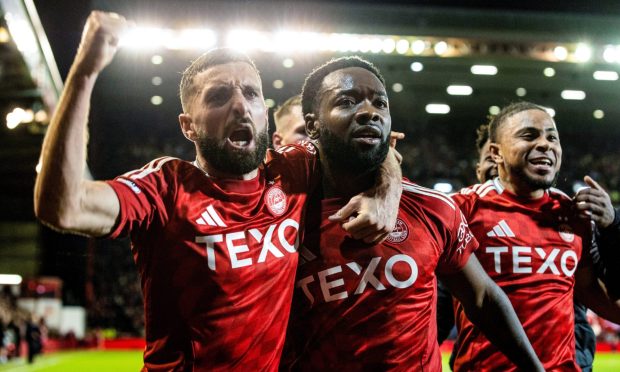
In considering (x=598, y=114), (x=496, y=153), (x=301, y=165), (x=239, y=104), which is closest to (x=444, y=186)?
(x=598, y=114)

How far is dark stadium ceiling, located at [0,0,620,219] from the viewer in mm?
23234

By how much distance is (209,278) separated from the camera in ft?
7.52

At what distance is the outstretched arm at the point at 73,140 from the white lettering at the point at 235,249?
1.93 ft

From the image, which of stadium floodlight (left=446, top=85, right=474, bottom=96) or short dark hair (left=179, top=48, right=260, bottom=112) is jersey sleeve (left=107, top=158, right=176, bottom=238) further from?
stadium floodlight (left=446, top=85, right=474, bottom=96)

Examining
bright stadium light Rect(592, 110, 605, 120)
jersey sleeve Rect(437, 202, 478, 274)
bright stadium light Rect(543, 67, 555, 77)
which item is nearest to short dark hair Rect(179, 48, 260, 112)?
jersey sleeve Rect(437, 202, 478, 274)

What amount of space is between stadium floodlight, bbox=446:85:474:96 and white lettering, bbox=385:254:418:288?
90.5 ft

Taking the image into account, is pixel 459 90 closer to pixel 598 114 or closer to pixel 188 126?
pixel 598 114

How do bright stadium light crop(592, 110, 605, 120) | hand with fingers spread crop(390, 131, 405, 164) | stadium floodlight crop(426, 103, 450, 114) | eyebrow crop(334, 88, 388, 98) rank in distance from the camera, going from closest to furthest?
eyebrow crop(334, 88, 388, 98) → hand with fingers spread crop(390, 131, 405, 164) → stadium floodlight crop(426, 103, 450, 114) → bright stadium light crop(592, 110, 605, 120)

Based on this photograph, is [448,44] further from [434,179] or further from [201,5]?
[201,5]

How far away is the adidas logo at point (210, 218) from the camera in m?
2.36

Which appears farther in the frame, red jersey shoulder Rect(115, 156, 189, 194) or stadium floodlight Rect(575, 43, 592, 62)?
stadium floodlight Rect(575, 43, 592, 62)

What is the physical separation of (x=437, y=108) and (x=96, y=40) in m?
30.5

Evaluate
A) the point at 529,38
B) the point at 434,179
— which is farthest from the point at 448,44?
the point at 434,179

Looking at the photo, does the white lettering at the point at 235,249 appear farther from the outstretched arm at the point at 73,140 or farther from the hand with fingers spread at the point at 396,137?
the hand with fingers spread at the point at 396,137
